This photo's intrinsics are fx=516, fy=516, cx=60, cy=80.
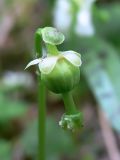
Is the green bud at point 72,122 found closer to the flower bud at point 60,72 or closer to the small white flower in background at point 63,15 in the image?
the flower bud at point 60,72

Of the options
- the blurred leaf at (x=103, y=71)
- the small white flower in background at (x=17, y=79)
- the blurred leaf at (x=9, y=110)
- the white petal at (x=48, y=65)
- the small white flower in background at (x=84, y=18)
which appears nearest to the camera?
the white petal at (x=48, y=65)

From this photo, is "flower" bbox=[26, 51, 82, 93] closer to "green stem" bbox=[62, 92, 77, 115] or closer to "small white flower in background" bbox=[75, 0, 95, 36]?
"green stem" bbox=[62, 92, 77, 115]

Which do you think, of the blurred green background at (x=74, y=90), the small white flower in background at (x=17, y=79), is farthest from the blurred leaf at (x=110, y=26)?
the small white flower in background at (x=17, y=79)

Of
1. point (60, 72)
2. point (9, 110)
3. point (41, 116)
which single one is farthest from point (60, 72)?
point (9, 110)

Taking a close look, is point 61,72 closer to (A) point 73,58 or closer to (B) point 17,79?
(A) point 73,58

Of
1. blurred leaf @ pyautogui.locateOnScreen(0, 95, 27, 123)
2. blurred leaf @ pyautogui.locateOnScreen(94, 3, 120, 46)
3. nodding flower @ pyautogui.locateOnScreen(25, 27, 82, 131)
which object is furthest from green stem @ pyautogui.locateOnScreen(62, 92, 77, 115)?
blurred leaf @ pyautogui.locateOnScreen(94, 3, 120, 46)

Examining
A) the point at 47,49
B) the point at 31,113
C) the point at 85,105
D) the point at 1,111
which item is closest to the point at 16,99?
the point at 31,113
